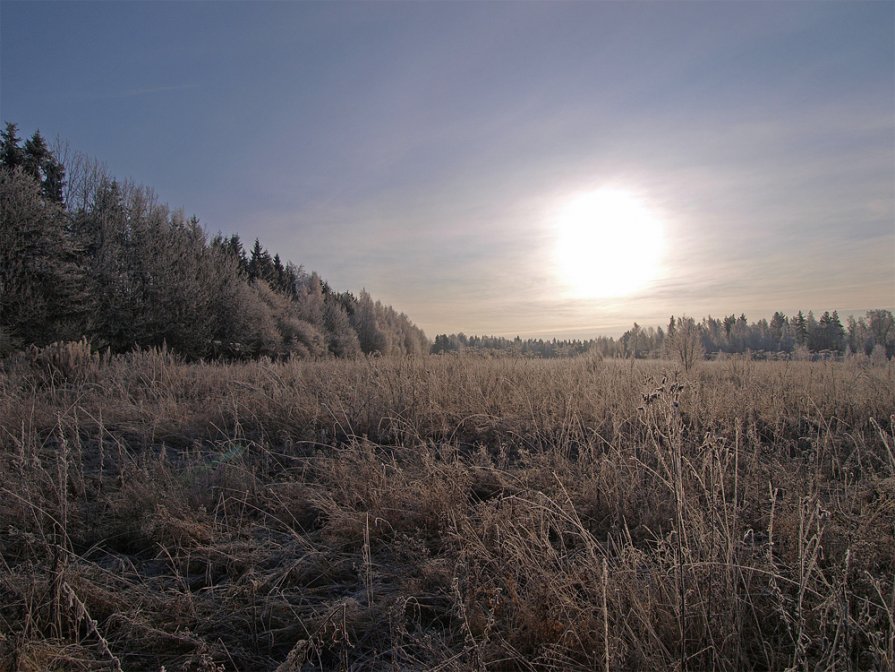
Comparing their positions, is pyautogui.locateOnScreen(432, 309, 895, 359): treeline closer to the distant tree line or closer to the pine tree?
the distant tree line

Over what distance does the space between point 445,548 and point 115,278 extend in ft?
64.4

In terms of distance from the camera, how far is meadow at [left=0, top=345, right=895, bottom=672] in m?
1.58

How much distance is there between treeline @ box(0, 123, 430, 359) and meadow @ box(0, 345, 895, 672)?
6285 millimetres

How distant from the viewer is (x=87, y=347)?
8648mm

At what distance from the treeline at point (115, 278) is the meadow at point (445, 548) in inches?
247

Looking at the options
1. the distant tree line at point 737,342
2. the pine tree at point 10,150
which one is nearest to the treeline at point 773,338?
the distant tree line at point 737,342

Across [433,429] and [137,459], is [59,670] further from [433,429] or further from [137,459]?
[433,429]

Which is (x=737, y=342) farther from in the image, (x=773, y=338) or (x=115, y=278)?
(x=115, y=278)

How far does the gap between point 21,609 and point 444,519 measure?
2.03 m

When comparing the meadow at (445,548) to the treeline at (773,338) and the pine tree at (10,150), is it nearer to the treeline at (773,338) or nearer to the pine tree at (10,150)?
the treeline at (773,338)

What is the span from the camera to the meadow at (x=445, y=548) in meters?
1.58

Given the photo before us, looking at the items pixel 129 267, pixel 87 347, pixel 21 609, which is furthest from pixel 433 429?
pixel 129 267

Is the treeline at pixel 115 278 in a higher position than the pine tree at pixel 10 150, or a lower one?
lower

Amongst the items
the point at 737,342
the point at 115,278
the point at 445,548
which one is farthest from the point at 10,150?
the point at 737,342
